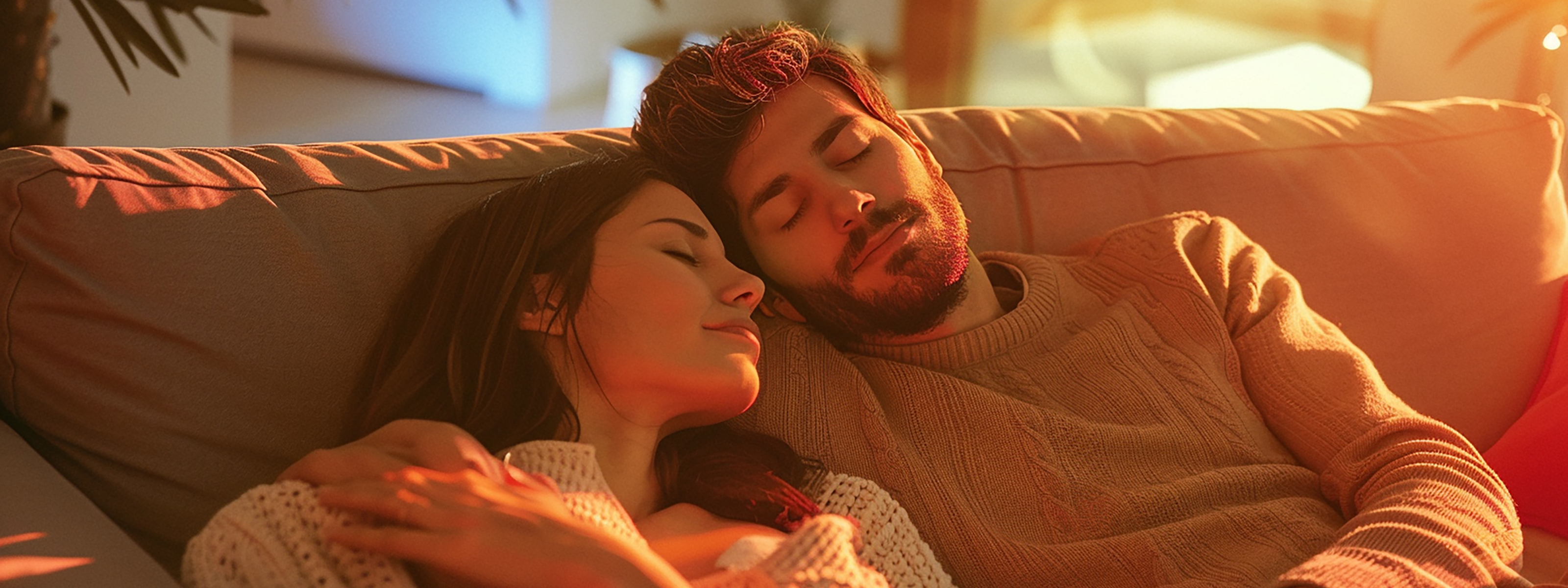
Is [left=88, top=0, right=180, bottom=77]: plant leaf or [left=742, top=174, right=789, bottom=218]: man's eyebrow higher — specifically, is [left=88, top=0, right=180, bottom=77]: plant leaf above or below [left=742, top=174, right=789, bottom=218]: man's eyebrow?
above

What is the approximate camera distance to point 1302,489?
1.42 metres

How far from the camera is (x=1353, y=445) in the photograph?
1.39 meters

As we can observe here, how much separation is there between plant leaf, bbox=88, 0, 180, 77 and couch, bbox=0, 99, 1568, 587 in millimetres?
642

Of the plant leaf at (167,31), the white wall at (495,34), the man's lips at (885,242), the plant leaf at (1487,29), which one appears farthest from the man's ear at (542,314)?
the plant leaf at (1487,29)

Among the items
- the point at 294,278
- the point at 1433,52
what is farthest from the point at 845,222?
the point at 1433,52

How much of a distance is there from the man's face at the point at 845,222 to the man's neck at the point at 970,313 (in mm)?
13

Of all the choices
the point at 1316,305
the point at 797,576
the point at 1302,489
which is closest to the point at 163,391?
the point at 797,576

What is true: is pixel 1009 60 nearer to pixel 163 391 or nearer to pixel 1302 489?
pixel 1302 489

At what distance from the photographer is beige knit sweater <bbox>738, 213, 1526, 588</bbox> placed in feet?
4.11

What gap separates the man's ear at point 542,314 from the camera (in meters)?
1.14

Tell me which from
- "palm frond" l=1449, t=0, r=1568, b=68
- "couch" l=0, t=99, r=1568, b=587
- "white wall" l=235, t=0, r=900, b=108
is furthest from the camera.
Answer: "palm frond" l=1449, t=0, r=1568, b=68

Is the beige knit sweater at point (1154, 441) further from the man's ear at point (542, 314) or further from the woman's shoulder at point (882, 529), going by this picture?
the man's ear at point (542, 314)

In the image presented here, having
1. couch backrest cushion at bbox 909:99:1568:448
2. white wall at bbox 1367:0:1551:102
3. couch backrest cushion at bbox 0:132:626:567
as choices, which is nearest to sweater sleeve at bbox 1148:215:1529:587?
couch backrest cushion at bbox 909:99:1568:448

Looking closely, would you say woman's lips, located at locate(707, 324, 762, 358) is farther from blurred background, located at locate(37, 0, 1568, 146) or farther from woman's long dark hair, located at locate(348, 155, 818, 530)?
blurred background, located at locate(37, 0, 1568, 146)
